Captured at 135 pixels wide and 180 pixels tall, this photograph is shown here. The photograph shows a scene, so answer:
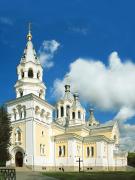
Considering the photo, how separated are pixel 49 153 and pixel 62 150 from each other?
216cm

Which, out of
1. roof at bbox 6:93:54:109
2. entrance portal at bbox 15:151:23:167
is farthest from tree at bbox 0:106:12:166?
entrance portal at bbox 15:151:23:167

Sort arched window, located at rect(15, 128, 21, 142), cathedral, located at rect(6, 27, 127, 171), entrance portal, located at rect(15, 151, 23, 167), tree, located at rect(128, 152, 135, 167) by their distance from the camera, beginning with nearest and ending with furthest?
cathedral, located at rect(6, 27, 127, 171) → entrance portal, located at rect(15, 151, 23, 167) → arched window, located at rect(15, 128, 21, 142) → tree, located at rect(128, 152, 135, 167)

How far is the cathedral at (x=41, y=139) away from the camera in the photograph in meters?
50.7

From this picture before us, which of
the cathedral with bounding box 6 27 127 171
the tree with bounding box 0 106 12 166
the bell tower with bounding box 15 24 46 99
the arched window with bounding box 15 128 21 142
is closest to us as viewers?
the tree with bounding box 0 106 12 166

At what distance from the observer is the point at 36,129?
51000mm

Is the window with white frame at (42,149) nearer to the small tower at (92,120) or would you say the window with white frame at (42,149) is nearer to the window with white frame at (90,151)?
the window with white frame at (90,151)

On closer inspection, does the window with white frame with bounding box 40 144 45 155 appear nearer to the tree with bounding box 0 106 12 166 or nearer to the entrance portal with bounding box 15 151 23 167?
the entrance portal with bounding box 15 151 23 167

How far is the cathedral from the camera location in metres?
50.7

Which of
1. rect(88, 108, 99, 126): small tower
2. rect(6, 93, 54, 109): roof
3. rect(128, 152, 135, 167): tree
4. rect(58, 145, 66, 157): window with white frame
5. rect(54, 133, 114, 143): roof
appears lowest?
rect(128, 152, 135, 167): tree

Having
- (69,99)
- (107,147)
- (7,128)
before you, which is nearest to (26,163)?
(7,128)

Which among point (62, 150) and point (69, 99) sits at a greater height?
point (69, 99)

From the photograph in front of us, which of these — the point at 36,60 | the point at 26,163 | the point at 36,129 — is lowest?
the point at 26,163

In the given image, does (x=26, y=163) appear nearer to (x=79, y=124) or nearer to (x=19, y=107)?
(x=19, y=107)

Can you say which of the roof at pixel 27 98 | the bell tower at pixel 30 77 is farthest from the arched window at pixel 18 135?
the bell tower at pixel 30 77
